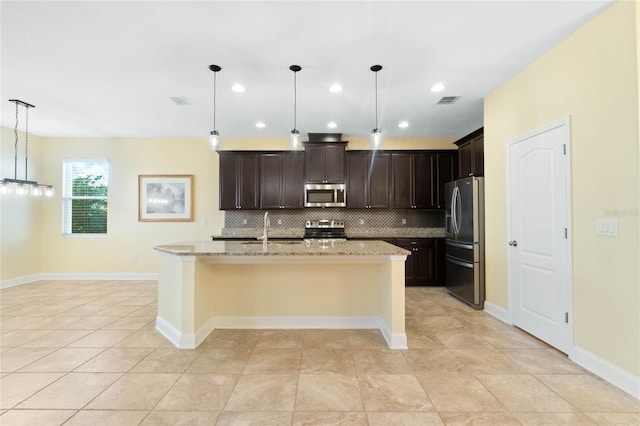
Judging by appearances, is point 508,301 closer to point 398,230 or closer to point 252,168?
point 398,230

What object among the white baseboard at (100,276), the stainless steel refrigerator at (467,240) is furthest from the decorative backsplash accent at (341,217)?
the white baseboard at (100,276)

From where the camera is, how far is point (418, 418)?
1.77 m

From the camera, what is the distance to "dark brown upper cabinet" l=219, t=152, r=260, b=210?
5.39 meters

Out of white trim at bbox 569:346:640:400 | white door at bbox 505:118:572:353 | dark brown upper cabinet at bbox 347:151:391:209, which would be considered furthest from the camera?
dark brown upper cabinet at bbox 347:151:391:209

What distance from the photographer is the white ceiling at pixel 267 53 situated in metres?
2.22

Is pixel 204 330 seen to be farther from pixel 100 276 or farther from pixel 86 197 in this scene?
pixel 86 197

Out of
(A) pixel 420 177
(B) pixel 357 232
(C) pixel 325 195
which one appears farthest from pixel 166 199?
(A) pixel 420 177

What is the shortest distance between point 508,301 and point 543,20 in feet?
8.98

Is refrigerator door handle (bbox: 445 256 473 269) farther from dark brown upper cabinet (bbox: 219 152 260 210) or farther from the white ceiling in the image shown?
dark brown upper cabinet (bbox: 219 152 260 210)

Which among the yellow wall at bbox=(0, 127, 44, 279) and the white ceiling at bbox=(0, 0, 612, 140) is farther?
the yellow wall at bbox=(0, 127, 44, 279)

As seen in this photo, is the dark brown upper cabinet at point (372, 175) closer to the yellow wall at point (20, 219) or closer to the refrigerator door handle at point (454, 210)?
the refrigerator door handle at point (454, 210)

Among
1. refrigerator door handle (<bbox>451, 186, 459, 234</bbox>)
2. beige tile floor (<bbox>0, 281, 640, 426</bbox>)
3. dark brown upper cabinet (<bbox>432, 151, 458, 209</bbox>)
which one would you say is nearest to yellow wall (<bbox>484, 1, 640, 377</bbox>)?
beige tile floor (<bbox>0, 281, 640, 426</bbox>)

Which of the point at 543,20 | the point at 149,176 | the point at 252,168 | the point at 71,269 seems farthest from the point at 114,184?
the point at 543,20

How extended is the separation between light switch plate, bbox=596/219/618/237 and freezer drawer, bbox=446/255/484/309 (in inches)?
67.2
